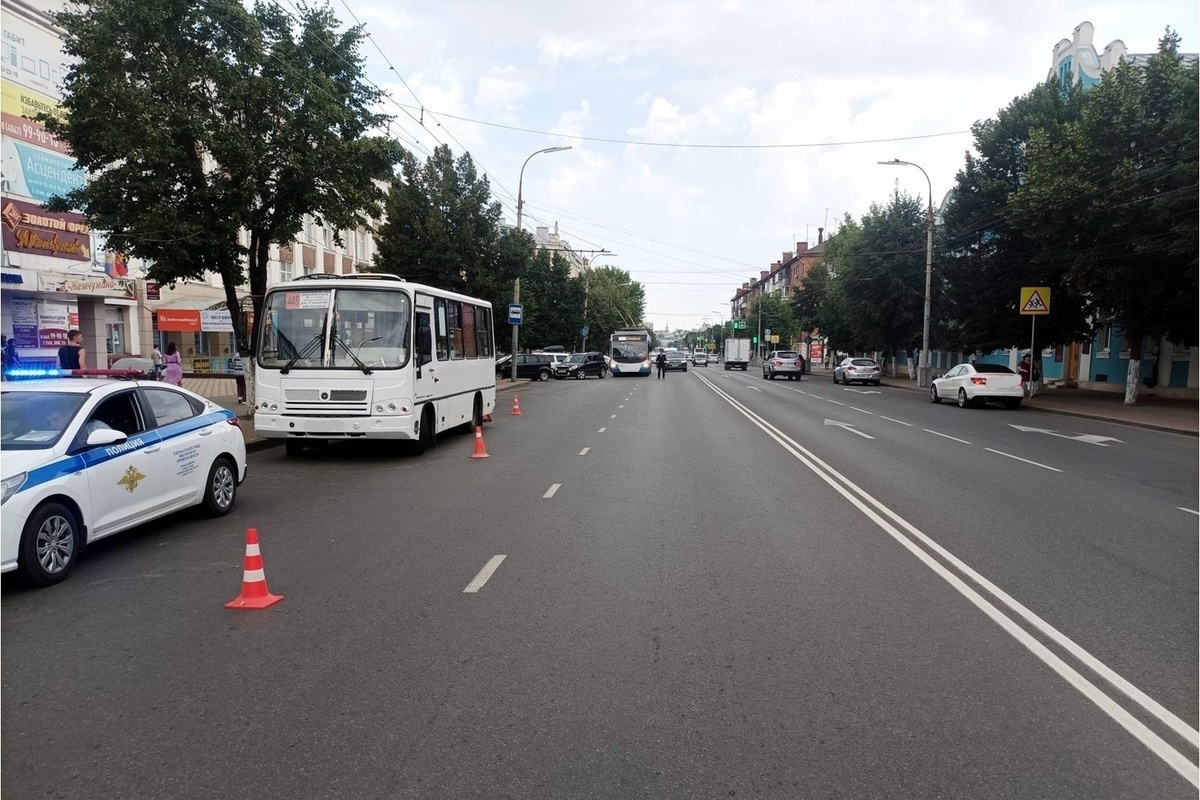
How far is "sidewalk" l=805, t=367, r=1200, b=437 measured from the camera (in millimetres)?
20188

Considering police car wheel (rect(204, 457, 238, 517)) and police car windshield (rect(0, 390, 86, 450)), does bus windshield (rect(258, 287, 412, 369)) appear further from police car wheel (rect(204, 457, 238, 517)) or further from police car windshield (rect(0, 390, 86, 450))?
police car windshield (rect(0, 390, 86, 450))

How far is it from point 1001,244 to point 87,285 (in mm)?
32688

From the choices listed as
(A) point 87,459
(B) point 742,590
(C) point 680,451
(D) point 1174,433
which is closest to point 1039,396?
(D) point 1174,433

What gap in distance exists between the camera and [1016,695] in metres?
4.04

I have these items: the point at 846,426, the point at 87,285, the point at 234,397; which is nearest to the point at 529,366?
the point at 234,397

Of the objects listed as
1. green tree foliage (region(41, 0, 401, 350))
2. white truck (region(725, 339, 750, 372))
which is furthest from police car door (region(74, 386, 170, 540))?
white truck (region(725, 339, 750, 372))

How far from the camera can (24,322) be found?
77.0 feet

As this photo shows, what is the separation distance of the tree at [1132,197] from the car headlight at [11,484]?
899 inches

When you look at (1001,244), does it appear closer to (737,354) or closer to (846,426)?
(846,426)

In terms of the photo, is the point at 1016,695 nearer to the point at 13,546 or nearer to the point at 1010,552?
the point at 1010,552

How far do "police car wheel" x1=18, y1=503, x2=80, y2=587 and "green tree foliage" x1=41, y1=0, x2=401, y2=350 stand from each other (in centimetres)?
927

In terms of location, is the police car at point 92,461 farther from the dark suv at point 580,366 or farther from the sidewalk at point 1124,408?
the dark suv at point 580,366

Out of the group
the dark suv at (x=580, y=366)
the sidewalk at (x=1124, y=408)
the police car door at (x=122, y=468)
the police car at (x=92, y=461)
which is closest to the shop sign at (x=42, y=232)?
the police car at (x=92, y=461)

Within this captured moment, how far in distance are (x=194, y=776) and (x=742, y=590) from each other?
366cm
